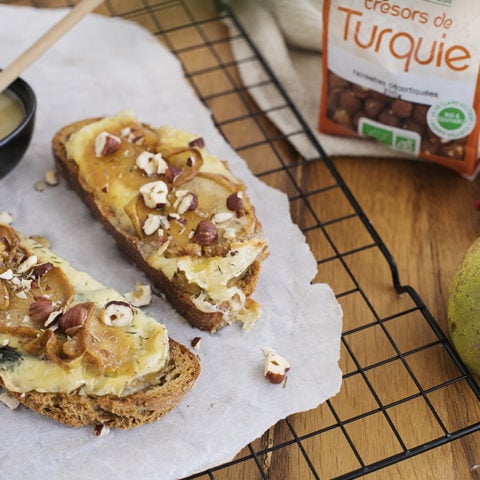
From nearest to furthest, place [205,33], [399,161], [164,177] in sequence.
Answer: [164,177] < [399,161] < [205,33]

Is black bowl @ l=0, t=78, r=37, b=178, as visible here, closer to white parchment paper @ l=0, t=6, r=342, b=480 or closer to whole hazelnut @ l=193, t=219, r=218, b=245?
white parchment paper @ l=0, t=6, r=342, b=480

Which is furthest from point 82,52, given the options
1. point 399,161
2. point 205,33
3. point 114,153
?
point 399,161

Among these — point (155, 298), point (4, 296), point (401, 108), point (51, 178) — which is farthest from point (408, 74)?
point (4, 296)

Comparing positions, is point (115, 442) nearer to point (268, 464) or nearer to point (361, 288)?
point (268, 464)

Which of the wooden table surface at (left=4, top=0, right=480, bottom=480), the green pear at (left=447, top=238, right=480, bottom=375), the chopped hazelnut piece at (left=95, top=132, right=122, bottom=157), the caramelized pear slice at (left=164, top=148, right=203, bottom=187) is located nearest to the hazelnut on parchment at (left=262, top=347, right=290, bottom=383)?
the wooden table surface at (left=4, top=0, right=480, bottom=480)

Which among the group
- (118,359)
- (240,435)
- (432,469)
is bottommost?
(432,469)

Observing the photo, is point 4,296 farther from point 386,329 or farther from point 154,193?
point 386,329
